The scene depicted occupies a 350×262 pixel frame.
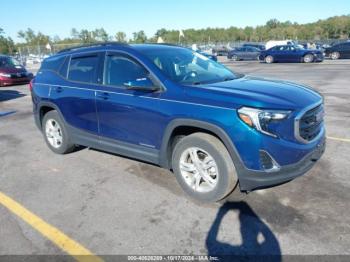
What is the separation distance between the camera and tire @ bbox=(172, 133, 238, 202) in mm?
3666

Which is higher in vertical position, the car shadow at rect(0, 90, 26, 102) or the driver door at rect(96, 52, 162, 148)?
the driver door at rect(96, 52, 162, 148)

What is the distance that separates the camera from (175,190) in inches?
168

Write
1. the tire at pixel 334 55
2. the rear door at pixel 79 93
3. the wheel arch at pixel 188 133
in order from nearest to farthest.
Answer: the wheel arch at pixel 188 133, the rear door at pixel 79 93, the tire at pixel 334 55

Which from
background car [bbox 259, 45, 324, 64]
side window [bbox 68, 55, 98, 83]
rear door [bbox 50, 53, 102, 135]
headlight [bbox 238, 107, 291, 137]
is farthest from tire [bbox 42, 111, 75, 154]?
background car [bbox 259, 45, 324, 64]

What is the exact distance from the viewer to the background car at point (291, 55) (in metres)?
25.3

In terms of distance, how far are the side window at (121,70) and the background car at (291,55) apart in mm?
23900

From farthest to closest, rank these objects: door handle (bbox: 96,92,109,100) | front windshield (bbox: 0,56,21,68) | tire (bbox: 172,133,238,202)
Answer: front windshield (bbox: 0,56,21,68), door handle (bbox: 96,92,109,100), tire (bbox: 172,133,238,202)

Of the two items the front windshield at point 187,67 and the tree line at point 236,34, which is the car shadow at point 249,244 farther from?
the tree line at point 236,34

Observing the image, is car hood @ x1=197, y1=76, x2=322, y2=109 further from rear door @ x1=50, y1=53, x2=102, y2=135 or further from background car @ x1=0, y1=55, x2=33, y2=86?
background car @ x1=0, y1=55, x2=33, y2=86

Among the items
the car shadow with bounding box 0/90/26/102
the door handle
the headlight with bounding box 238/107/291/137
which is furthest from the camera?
the car shadow with bounding box 0/90/26/102

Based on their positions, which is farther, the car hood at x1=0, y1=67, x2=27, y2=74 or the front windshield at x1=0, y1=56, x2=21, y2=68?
the front windshield at x1=0, y1=56, x2=21, y2=68

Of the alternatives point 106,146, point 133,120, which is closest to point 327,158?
point 133,120

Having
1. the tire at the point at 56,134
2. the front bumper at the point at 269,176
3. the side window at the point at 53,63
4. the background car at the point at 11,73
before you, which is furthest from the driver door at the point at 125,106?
the background car at the point at 11,73

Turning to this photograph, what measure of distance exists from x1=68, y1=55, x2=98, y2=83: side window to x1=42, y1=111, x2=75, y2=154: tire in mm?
812
